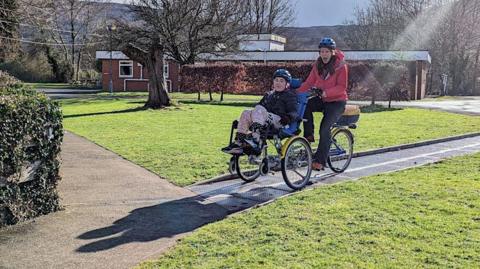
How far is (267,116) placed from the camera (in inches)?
270

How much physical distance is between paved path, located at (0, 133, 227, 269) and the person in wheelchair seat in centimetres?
95

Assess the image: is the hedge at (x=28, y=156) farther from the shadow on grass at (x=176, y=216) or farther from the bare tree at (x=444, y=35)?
the bare tree at (x=444, y=35)

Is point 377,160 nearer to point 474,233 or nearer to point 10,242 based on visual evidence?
point 474,233

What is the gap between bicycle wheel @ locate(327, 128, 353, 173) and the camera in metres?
8.23

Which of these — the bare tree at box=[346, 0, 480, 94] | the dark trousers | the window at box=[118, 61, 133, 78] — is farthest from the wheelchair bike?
the bare tree at box=[346, 0, 480, 94]

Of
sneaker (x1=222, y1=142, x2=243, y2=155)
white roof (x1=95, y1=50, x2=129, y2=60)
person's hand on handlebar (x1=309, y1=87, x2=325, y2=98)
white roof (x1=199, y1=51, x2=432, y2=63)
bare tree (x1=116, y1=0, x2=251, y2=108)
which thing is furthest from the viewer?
white roof (x1=95, y1=50, x2=129, y2=60)

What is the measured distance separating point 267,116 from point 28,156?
299cm

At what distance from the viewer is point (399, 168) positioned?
877 cm

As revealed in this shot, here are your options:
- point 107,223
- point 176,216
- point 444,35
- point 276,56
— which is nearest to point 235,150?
point 176,216

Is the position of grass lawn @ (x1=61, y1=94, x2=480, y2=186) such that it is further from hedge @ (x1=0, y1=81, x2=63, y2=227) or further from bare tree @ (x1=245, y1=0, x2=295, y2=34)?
bare tree @ (x1=245, y1=0, x2=295, y2=34)

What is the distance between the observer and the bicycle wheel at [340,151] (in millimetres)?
8227

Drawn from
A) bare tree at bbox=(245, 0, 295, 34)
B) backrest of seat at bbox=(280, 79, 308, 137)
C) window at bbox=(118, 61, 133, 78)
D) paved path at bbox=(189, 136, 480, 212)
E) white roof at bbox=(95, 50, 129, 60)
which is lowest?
paved path at bbox=(189, 136, 480, 212)

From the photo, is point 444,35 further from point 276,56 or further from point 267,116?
point 267,116

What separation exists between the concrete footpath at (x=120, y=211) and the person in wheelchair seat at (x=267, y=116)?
69 centimetres
